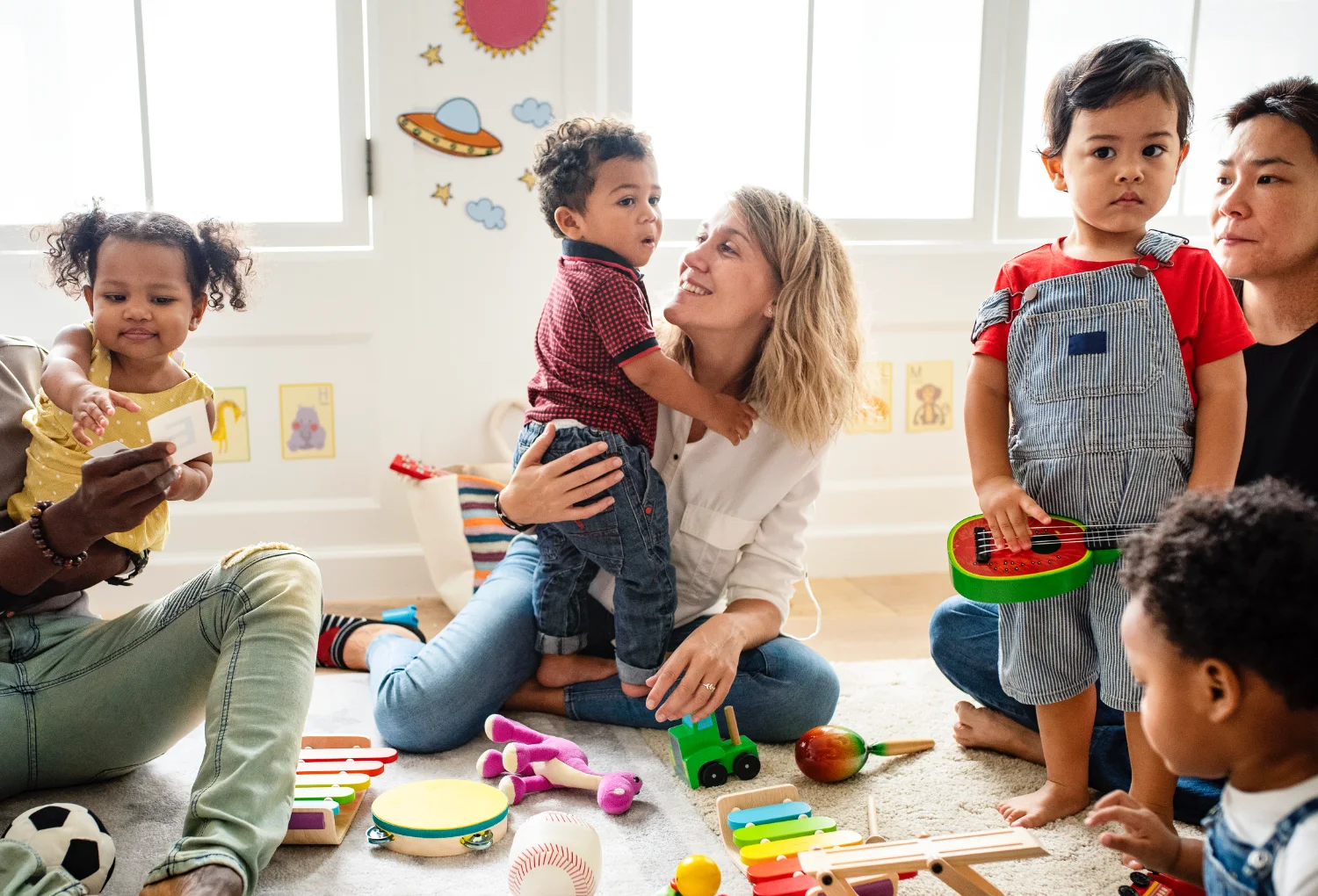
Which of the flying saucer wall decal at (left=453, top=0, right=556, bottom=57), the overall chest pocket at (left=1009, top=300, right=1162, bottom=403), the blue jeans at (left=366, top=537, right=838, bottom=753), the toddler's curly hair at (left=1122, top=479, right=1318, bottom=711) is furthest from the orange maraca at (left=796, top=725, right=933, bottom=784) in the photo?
the flying saucer wall decal at (left=453, top=0, right=556, bottom=57)

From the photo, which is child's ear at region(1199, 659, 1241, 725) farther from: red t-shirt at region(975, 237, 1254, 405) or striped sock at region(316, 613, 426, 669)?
striped sock at region(316, 613, 426, 669)

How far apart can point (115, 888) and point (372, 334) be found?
5.37 feet

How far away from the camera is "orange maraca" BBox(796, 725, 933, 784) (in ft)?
5.62

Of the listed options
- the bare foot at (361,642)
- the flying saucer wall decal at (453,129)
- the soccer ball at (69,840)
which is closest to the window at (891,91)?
the flying saucer wall decal at (453,129)

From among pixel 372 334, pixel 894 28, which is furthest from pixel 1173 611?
pixel 894 28

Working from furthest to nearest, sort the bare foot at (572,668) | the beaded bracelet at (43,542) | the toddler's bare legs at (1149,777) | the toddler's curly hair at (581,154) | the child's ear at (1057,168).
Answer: the bare foot at (572,668) → the toddler's curly hair at (581,154) → the child's ear at (1057,168) → the toddler's bare legs at (1149,777) → the beaded bracelet at (43,542)

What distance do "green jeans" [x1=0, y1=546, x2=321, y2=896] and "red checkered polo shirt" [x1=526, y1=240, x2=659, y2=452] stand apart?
49 centimetres

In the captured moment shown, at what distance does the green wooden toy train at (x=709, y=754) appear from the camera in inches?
67.7

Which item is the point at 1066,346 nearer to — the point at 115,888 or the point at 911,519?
the point at 115,888

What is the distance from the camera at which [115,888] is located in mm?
1407

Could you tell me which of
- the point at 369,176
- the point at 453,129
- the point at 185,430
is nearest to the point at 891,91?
the point at 453,129

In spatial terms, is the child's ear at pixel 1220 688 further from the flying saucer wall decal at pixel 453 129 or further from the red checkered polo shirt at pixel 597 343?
the flying saucer wall decal at pixel 453 129

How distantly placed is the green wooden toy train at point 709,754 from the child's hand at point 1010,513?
52 centimetres

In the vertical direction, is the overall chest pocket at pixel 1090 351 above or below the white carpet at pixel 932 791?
above
